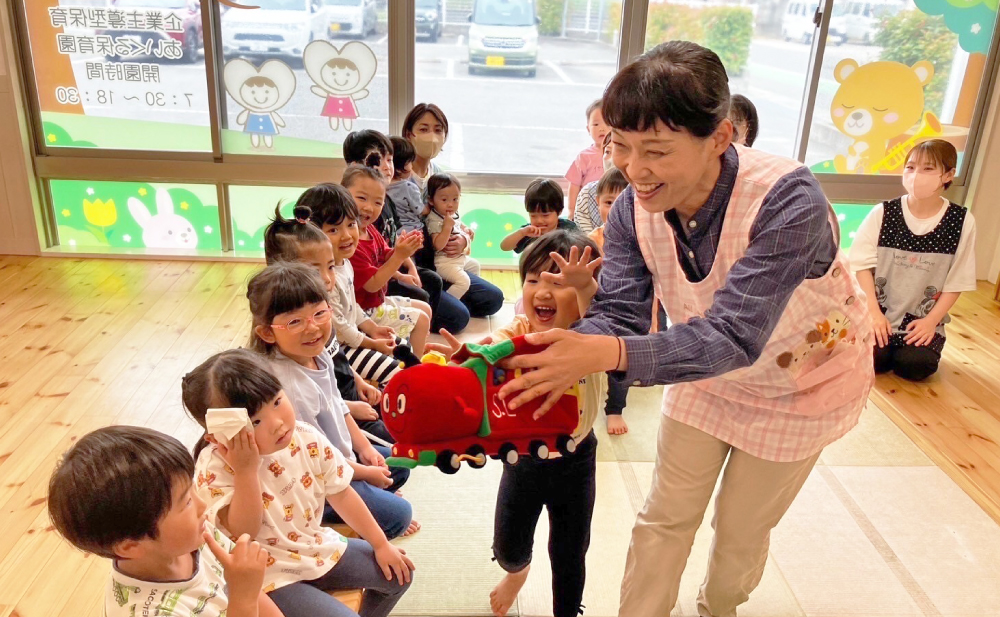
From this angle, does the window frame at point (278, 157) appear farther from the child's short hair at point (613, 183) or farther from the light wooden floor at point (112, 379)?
the child's short hair at point (613, 183)

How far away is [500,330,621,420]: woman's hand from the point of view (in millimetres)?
1092

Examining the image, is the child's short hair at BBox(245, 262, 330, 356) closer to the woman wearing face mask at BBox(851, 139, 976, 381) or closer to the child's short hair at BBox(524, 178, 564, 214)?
the child's short hair at BBox(524, 178, 564, 214)

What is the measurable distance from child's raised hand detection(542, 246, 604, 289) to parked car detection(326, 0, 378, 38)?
9.54 feet

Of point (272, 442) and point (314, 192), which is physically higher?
point (314, 192)

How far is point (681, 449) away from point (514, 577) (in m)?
0.52

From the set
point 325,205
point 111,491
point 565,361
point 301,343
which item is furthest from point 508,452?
point 325,205

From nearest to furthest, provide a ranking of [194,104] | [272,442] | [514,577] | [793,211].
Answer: [793,211], [272,442], [514,577], [194,104]

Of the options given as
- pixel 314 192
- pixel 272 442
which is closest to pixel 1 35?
pixel 314 192

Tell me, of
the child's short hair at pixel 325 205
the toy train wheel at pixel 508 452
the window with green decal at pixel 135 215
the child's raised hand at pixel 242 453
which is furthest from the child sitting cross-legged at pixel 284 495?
the window with green decal at pixel 135 215

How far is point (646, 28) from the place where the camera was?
397 centimetres

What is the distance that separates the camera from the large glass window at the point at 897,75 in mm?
3941

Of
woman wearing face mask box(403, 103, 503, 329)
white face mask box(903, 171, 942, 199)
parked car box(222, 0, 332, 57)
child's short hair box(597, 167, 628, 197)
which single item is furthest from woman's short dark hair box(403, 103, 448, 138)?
white face mask box(903, 171, 942, 199)

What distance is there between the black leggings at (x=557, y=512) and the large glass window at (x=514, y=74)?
9.38 feet

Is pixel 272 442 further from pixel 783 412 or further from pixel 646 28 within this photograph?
pixel 646 28
